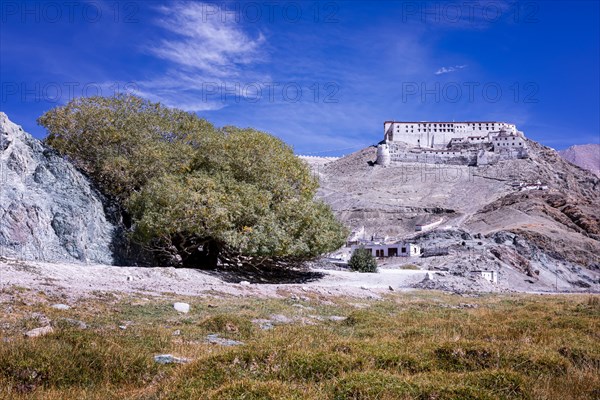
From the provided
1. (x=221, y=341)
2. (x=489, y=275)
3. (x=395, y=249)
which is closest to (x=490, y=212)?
(x=395, y=249)

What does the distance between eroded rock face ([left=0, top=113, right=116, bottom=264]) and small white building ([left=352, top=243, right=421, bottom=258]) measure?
39547 mm

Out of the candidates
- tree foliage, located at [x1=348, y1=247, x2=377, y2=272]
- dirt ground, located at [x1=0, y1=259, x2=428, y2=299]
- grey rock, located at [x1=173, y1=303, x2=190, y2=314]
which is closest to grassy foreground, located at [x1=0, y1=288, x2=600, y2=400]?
grey rock, located at [x1=173, y1=303, x2=190, y2=314]

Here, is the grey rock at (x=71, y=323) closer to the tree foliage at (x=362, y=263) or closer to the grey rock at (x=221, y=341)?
the grey rock at (x=221, y=341)

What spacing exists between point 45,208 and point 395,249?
5030cm

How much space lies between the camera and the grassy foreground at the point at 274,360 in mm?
6379

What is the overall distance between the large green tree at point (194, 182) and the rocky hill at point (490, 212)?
546 inches

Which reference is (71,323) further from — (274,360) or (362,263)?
(362,263)

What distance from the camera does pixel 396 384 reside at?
650 cm

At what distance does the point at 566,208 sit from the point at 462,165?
5433 centimetres

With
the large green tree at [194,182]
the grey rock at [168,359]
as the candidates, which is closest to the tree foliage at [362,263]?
the large green tree at [194,182]

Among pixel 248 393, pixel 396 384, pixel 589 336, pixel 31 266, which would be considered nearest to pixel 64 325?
pixel 248 393

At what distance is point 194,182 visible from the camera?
1114 inches

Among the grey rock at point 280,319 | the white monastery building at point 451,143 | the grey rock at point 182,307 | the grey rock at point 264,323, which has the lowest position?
the grey rock at point 280,319

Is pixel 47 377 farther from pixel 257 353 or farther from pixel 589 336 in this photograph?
pixel 589 336
